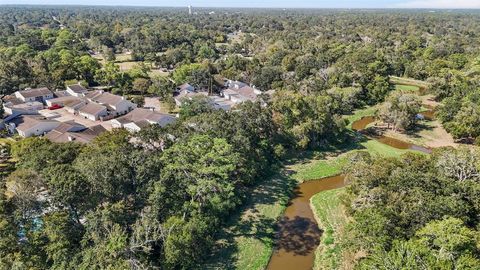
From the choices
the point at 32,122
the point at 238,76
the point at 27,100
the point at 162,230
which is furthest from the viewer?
the point at 238,76

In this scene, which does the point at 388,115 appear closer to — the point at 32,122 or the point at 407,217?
the point at 407,217

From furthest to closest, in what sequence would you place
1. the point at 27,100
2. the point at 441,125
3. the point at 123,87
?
the point at 123,87
the point at 27,100
the point at 441,125

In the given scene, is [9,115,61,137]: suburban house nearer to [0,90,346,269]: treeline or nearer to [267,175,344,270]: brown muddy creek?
[0,90,346,269]: treeline

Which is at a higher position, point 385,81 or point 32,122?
point 385,81

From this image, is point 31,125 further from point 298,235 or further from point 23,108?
point 298,235

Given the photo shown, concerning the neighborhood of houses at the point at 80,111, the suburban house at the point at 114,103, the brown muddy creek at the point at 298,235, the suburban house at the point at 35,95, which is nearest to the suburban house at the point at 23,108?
the neighborhood of houses at the point at 80,111

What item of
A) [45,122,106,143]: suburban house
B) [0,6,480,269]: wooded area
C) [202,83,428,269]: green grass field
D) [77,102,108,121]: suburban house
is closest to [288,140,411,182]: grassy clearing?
[202,83,428,269]: green grass field

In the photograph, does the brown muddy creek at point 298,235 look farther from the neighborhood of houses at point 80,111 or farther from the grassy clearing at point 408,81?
the grassy clearing at point 408,81

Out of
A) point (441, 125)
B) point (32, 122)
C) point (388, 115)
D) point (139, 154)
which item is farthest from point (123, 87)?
point (441, 125)
